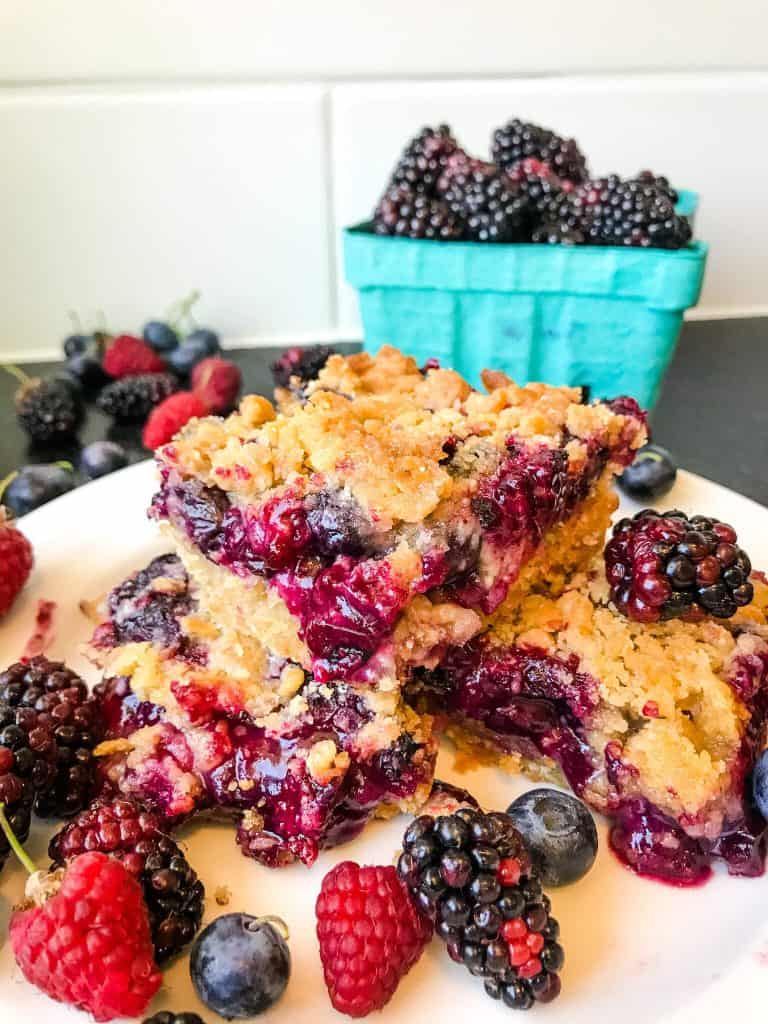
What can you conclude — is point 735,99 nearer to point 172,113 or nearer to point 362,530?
point 172,113

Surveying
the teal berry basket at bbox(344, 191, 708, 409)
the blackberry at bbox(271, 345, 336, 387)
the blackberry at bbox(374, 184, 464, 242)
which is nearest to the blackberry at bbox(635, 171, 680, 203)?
the teal berry basket at bbox(344, 191, 708, 409)

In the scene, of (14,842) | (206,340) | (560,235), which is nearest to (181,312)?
(206,340)

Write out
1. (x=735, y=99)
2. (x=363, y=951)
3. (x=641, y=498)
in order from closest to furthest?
(x=363, y=951), (x=641, y=498), (x=735, y=99)

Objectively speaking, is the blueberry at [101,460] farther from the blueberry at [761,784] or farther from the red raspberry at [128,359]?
the blueberry at [761,784]

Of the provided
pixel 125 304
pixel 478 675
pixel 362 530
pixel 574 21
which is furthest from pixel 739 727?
pixel 125 304

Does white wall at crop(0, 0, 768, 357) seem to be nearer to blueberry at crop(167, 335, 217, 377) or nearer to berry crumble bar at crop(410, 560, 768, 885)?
blueberry at crop(167, 335, 217, 377)

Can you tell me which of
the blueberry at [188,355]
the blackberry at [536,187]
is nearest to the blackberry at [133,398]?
the blueberry at [188,355]
